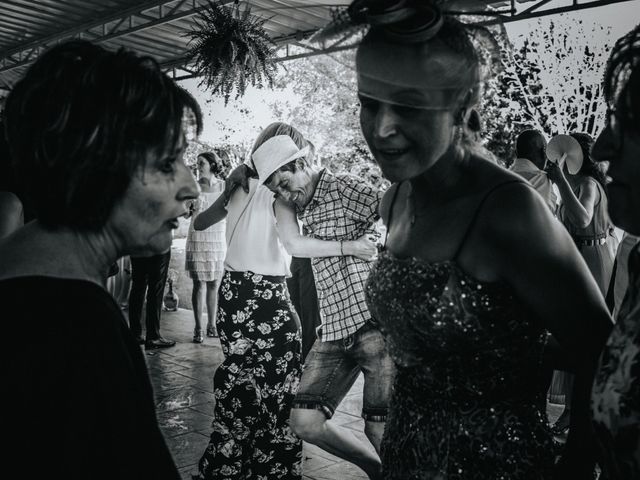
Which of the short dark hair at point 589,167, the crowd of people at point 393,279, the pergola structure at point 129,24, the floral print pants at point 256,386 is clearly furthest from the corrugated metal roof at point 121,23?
the crowd of people at point 393,279

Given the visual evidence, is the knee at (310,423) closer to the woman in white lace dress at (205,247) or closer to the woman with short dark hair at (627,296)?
the woman with short dark hair at (627,296)

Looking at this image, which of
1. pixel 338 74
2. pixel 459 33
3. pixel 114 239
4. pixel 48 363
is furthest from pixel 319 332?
pixel 48 363

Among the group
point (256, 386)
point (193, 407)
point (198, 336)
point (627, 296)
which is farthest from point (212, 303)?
point (627, 296)

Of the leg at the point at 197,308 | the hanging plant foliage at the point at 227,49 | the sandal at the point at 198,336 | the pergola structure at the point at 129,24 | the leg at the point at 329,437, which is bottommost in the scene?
the sandal at the point at 198,336

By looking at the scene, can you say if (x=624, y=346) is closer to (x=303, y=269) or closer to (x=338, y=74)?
→ (x=338, y=74)

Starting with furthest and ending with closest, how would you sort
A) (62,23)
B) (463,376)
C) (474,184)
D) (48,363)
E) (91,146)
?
(62,23) < (474,184) < (463,376) < (91,146) < (48,363)

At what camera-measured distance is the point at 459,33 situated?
1653 millimetres

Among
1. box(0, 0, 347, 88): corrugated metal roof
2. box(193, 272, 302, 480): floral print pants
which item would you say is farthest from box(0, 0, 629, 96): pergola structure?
box(193, 272, 302, 480): floral print pants

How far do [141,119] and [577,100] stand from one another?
7.85 metres

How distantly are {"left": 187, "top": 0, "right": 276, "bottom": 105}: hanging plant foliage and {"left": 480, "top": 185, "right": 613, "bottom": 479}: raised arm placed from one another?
461 cm

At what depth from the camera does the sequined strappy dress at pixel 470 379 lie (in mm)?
1527

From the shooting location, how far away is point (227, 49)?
5.66 metres

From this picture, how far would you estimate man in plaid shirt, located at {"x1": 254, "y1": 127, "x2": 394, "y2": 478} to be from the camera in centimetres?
278

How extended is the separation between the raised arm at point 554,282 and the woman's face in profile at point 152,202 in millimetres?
766
